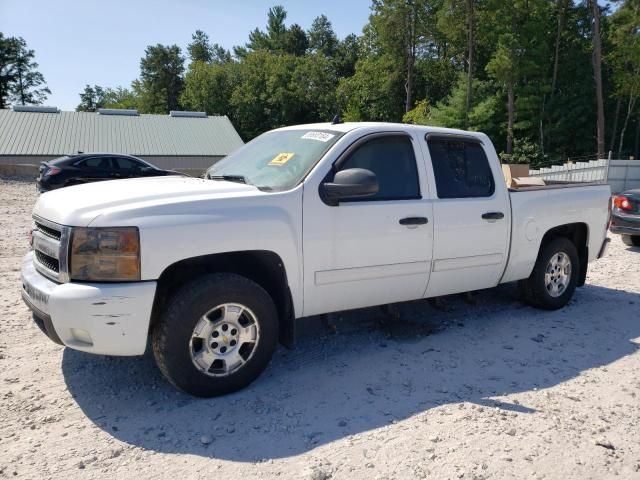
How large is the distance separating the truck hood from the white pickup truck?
0.6 inches

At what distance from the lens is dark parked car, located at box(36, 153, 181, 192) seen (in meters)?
16.1

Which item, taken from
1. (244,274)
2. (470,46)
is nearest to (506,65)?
(470,46)

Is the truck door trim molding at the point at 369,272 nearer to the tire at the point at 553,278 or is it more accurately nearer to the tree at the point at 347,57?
the tire at the point at 553,278

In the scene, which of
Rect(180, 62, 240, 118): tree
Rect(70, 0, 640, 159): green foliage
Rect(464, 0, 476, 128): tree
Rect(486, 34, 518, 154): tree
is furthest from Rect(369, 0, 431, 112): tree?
Rect(180, 62, 240, 118): tree

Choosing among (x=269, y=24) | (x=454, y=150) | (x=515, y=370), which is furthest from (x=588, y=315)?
(x=269, y=24)

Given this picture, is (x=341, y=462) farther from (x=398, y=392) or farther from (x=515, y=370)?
(x=515, y=370)

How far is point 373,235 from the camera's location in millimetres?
3959

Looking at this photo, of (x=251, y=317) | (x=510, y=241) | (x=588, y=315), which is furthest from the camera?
(x=588, y=315)


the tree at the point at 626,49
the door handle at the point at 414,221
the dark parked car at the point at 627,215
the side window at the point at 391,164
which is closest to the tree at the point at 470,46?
the tree at the point at 626,49

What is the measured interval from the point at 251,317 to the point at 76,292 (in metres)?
1.12

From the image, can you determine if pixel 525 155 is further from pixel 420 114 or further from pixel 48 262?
pixel 48 262

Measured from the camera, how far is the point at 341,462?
2854 millimetres

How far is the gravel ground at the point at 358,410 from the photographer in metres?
2.84

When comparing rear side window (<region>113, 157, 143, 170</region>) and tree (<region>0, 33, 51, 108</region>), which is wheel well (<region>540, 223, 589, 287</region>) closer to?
rear side window (<region>113, 157, 143, 170</region>)
